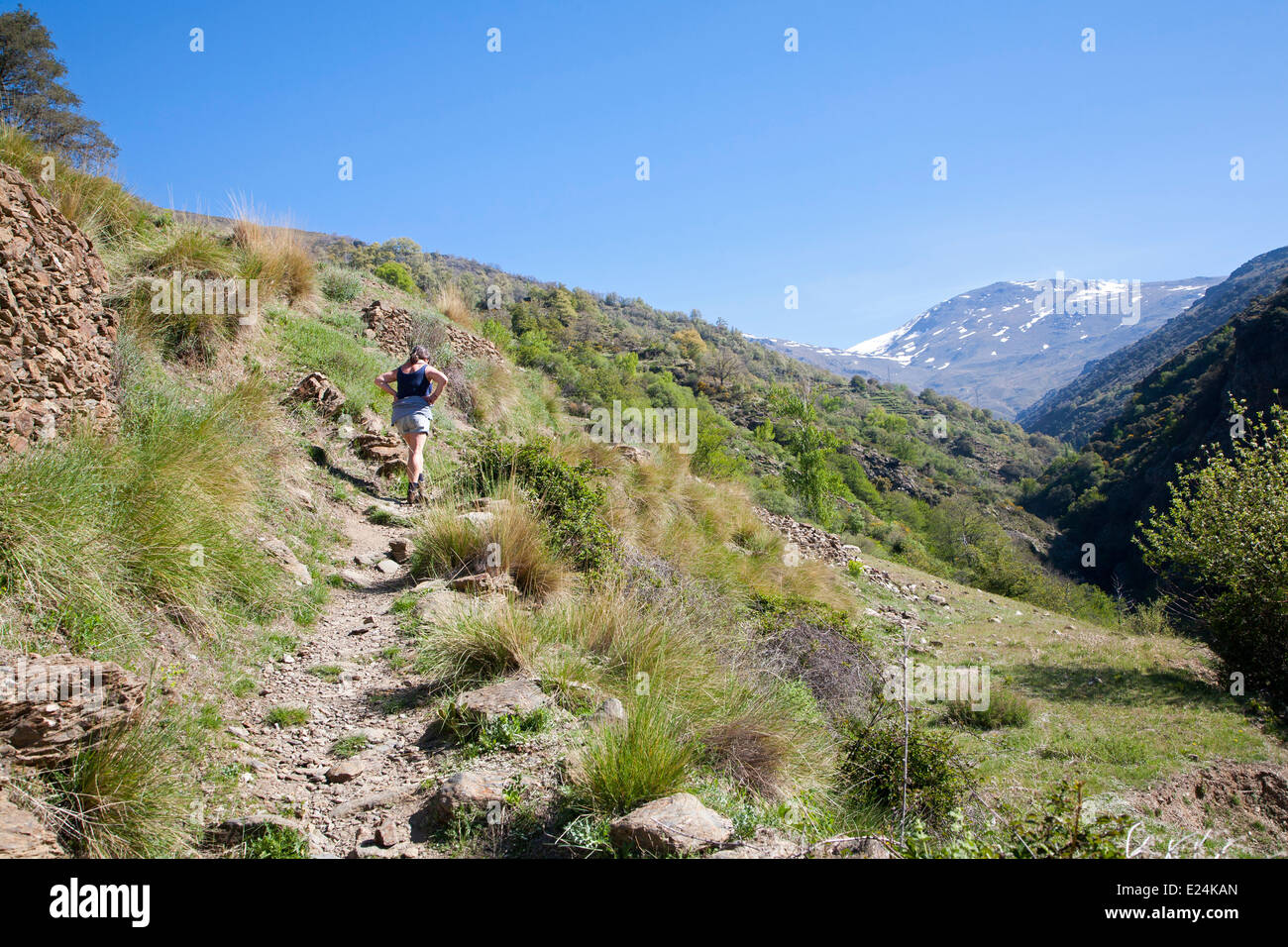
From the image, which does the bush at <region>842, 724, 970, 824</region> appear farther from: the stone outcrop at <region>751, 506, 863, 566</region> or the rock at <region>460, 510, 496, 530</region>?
the stone outcrop at <region>751, 506, 863, 566</region>

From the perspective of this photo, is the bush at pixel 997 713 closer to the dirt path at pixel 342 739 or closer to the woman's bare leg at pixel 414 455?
the dirt path at pixel 342 739

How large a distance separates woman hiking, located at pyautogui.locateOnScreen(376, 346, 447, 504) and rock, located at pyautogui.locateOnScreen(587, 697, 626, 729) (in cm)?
489

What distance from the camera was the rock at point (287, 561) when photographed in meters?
4.70

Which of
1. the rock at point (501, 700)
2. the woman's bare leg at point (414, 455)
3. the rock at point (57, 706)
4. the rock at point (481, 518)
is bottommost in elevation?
the rock at point (501, 700)

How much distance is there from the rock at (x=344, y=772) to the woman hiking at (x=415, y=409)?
471 centimetres

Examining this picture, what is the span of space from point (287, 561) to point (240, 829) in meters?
2.84

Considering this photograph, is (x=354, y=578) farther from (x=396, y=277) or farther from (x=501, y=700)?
(x=396, y=277)

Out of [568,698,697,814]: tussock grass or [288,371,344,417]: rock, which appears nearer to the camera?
[568,698,697,814]: tussock grass

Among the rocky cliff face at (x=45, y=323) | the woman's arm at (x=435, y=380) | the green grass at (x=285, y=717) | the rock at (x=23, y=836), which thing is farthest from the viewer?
the woman's arm at (x=435, y=380)

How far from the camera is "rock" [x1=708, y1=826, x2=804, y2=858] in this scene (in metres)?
2.28

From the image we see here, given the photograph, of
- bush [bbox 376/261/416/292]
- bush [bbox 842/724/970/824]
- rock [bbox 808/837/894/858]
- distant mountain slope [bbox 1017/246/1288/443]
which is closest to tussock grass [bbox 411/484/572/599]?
bush [bbox 842/724/970/824]

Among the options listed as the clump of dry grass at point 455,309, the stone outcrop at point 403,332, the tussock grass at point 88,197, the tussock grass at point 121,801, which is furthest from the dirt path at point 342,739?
the clump of dry grass at point 455,309

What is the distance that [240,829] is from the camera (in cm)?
236
